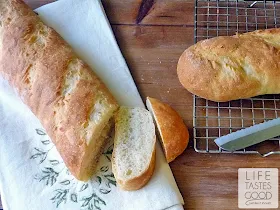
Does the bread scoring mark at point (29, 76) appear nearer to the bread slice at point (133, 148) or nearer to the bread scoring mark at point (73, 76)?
the bread scoring mark at point (73, 76)


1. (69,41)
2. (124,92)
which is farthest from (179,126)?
(69,41)

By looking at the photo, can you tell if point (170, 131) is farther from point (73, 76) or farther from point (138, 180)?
point (73, 76)

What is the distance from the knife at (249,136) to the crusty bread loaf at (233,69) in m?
0.11

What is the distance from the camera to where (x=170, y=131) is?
3.88 ft

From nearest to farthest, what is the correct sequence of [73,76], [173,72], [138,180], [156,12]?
1. [138,180]
2. [73,76]
3. [173,72]
4. [156,12]

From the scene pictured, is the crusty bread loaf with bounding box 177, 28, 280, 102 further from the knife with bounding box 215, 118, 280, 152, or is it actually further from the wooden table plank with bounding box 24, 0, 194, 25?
the wooden table plank with bounding box 24, 0, 194, 25

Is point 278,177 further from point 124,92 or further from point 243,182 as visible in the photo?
point 124,92

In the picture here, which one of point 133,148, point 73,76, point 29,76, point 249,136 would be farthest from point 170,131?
point 29,76

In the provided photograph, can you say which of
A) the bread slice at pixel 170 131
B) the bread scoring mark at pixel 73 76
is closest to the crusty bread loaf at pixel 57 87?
the bread scoring mark at pixel 73 76

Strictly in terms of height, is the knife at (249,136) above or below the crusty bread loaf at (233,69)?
below

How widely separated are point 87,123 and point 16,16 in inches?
17.4

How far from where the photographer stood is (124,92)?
4.35ft

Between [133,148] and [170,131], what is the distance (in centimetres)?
11

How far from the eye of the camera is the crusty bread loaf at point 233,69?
4.02ft
